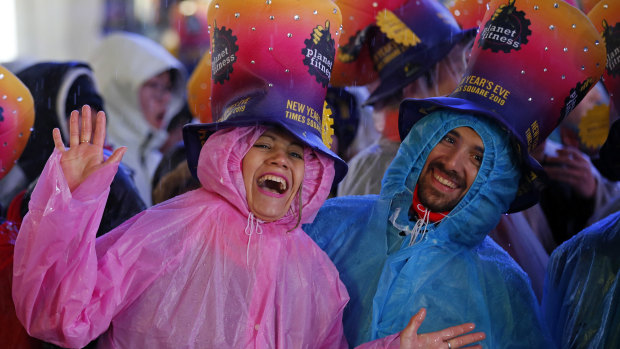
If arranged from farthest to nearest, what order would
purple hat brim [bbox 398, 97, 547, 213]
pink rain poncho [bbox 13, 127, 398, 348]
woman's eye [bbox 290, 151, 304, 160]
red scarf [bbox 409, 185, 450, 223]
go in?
1. red scarf [bbox 409, 185, 450, 223]
2. purple hat brim [bbox 398, 97, 547, 213]
3. woman's eye [bbox 290, 151, 304, 160]
4. pink rain poncho [bbox 13, 127, 398, 348]

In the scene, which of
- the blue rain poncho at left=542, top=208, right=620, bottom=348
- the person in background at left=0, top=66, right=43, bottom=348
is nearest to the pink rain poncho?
the person in background at left=0, top=66, right=43, bottom=348

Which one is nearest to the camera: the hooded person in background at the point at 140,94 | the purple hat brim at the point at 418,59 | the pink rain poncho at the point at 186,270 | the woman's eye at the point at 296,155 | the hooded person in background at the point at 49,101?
the pink rain poncho at the point at 186,270

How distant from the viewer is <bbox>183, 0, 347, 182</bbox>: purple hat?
250 cm

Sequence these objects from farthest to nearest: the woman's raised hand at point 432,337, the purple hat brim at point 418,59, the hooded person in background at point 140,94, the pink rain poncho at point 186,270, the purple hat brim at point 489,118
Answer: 1. the hooded person in background at point 140,94
2. the purple hat brim at point 418,59
3. the purple hat brim at point 489,118
4. the woman's raised hand at point 432,337
5. the pink rain poncho at point 186,270

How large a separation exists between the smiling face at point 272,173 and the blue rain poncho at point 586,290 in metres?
1.07

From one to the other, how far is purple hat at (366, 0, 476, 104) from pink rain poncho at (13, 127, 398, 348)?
43.4 inches

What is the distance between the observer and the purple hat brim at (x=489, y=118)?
2670mm

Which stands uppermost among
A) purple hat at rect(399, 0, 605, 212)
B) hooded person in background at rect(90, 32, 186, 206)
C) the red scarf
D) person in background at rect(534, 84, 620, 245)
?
purple hat at rect(399, 0, 605, 212)

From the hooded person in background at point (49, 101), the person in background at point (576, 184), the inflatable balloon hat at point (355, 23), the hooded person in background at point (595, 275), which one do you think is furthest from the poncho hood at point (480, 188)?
the hooded person in background at point (49, 101)

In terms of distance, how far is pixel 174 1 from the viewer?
32.4 ft

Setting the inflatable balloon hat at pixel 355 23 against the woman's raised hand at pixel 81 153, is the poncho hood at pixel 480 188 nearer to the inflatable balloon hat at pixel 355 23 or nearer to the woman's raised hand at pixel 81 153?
the inflatable balloon hat at pixel 355 23

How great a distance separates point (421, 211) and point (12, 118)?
4.80ft

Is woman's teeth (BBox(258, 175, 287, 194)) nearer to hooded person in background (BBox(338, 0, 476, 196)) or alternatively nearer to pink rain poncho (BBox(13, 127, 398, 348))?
pink rain poncho (BBox(13, 127, 398, 348))

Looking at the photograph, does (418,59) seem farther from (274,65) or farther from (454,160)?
(274,65)
